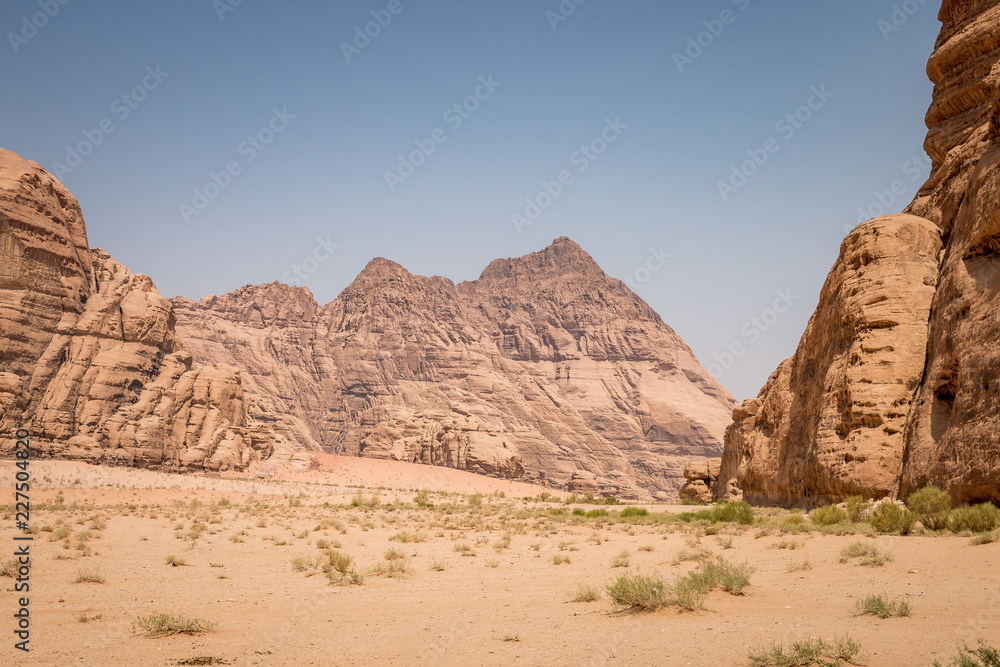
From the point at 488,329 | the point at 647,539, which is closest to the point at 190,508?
the point at 647,539

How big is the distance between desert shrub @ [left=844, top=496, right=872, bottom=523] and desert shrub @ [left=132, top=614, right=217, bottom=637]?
1297 cm

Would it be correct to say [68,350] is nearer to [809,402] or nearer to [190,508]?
[190,508]

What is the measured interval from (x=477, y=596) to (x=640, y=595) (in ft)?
9.99

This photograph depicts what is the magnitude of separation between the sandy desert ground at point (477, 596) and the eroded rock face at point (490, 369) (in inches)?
2818

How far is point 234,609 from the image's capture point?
28.1 feet

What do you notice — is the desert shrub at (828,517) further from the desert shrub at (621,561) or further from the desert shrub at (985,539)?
the desert shrub at (621,561)

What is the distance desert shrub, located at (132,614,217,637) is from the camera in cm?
684

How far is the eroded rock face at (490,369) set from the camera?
119 m

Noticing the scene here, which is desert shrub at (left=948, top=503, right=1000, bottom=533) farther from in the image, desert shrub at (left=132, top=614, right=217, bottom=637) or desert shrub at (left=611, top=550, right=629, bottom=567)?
desert shrub at (left=132, top=614, right=217, bottom=637)

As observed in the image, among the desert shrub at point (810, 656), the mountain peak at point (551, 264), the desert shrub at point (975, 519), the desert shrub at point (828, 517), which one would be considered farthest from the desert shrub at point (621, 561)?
the mountain peak at point (551, 264)

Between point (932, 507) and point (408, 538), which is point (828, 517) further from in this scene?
point (408, 538)

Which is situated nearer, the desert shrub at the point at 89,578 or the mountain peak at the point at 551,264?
the desert shrub at the point at 89,578

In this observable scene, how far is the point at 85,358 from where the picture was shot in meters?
45.6

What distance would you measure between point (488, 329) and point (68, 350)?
123 metres
